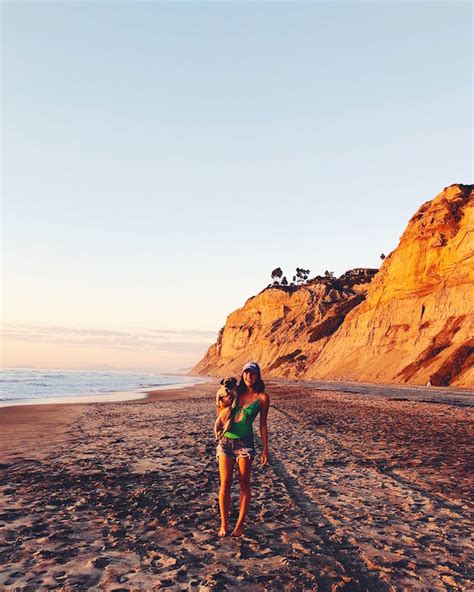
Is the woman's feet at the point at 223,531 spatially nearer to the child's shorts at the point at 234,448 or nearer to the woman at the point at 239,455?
the woman at the point at 239,455

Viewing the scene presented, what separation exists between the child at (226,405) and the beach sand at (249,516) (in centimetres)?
137

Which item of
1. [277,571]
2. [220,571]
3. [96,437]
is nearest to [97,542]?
[220,571]

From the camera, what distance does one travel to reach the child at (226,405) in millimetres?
6062

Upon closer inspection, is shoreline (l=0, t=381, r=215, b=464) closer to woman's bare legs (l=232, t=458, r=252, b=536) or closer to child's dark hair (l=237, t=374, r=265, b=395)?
woman's bare legs (l=232, t=458, r=252, b=536)

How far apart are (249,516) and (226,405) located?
74.7 inches

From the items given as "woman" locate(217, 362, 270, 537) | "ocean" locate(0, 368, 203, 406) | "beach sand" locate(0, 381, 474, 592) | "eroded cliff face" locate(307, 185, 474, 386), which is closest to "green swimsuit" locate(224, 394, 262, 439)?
"woman" locate(217, 362, 270, 537)

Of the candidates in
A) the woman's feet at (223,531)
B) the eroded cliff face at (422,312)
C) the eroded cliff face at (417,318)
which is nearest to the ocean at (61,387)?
the eroded cliff face at (417,318)

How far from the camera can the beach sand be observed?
4867 millimetres

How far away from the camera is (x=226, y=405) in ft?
20.2

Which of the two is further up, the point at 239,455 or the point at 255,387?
the point at 255,387

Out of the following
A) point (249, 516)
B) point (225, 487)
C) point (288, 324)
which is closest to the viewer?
point (225, 487)

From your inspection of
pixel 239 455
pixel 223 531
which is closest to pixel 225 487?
pixel 239 455

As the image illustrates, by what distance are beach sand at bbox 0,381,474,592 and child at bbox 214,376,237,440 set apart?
1365 millimetres

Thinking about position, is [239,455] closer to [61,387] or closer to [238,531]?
[238,531]
